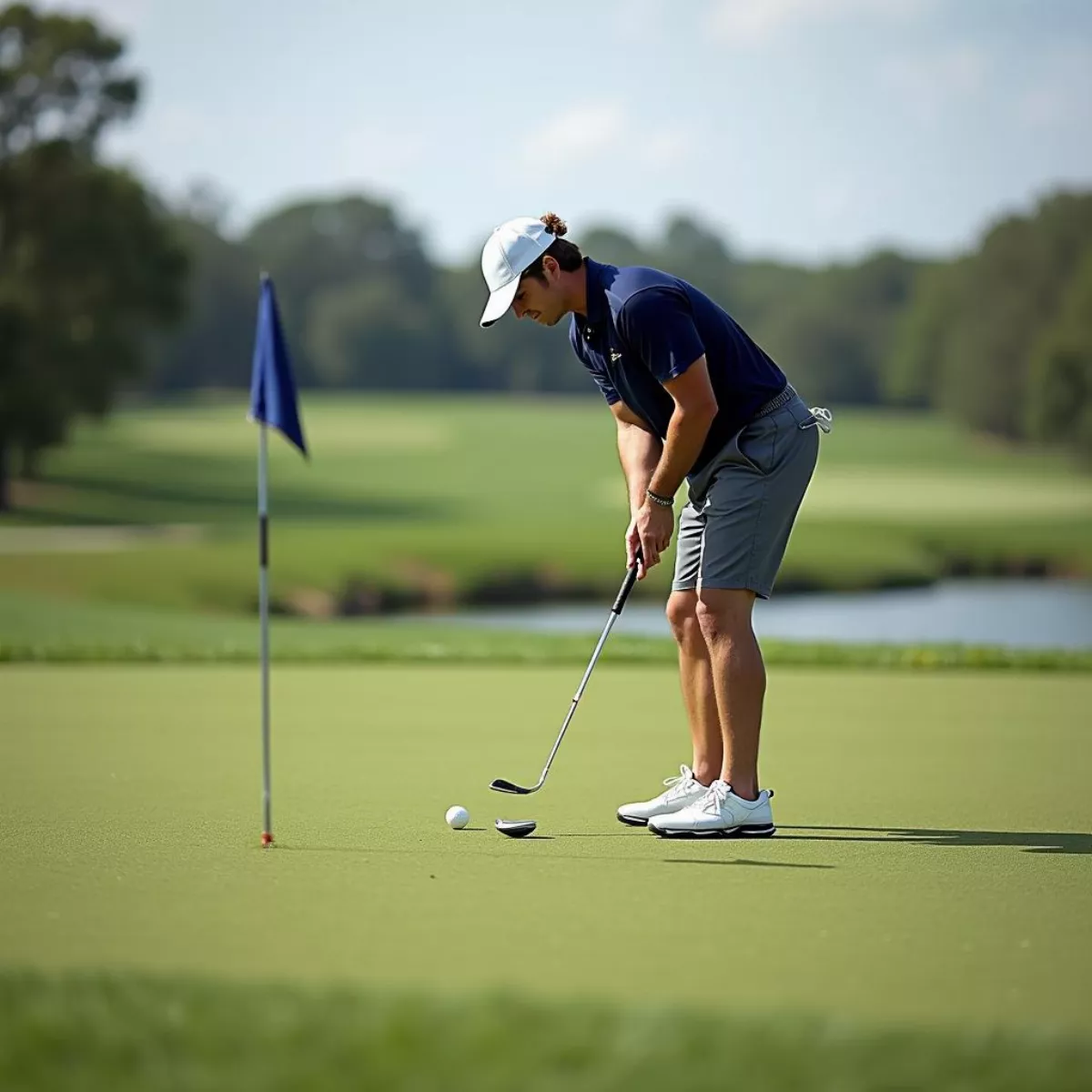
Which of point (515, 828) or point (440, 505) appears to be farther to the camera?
point (440, 505)

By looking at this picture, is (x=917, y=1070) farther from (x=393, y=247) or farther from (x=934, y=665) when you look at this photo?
(x=393, y=247)

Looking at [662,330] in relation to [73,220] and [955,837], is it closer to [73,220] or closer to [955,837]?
[955,837]

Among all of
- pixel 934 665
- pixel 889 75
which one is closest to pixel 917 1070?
pixel 934 665

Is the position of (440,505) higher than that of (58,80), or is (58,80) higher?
(58,80)

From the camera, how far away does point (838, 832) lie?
16.0 feet

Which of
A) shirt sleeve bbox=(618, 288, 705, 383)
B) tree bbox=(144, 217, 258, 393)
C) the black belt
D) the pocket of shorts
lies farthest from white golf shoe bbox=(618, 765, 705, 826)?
tree bbox=(144, 217, 258, 393)

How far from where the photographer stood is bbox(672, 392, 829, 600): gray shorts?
4.95m

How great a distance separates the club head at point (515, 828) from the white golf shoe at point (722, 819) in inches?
14.1

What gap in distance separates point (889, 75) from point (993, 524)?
104ft

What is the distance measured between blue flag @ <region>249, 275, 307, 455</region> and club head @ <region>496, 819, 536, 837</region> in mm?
1105

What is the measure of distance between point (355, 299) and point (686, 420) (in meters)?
86.0

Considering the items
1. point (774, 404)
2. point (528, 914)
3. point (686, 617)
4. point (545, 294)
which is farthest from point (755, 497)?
point (528, 914)

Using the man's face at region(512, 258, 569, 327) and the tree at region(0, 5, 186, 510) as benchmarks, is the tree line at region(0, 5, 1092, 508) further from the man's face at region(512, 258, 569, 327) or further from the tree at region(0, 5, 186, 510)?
the man's face at region(512, 258, 569, 327)

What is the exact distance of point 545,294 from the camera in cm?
481
